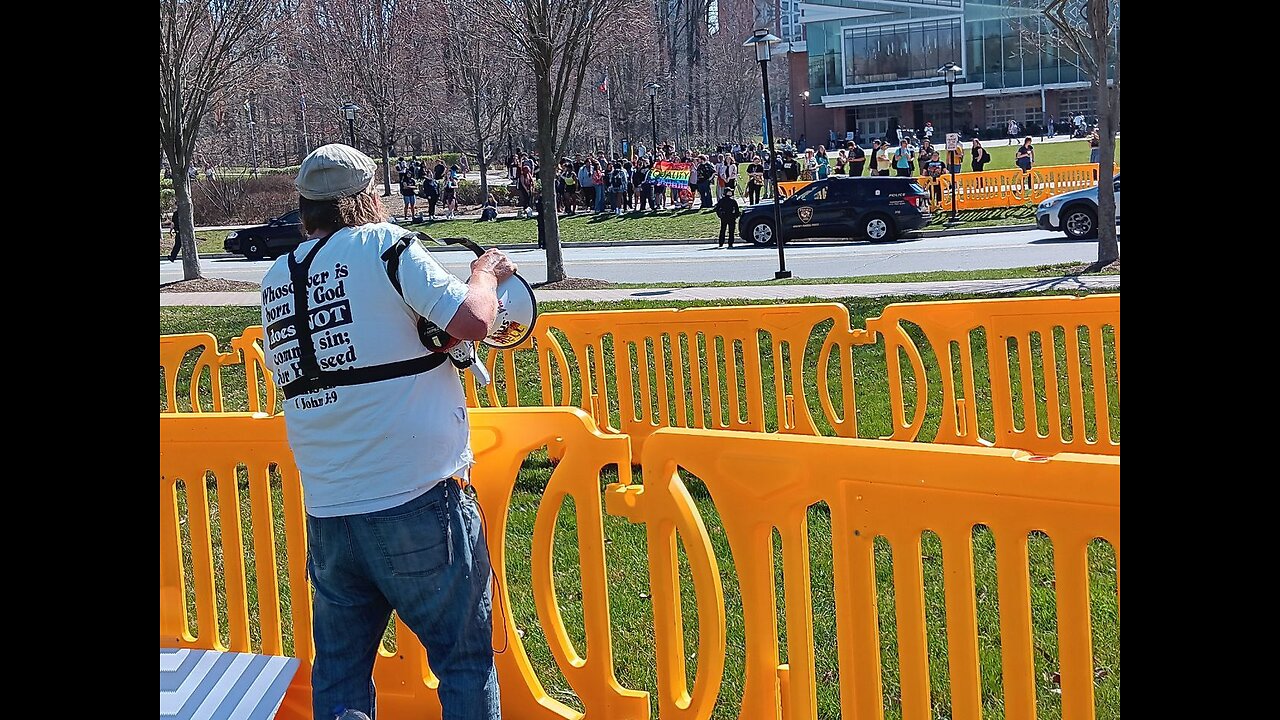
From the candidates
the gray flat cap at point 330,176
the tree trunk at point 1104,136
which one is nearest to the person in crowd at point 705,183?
the tree trunk at point 1104,136

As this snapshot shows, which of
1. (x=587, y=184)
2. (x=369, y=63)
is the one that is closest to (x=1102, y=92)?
(x=587, y=184)

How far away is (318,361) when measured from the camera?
3.32m

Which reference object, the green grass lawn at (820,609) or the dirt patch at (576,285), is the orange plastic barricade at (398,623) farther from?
the dirt patch at (576,285)

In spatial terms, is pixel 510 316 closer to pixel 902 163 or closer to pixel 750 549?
pixel 750 549

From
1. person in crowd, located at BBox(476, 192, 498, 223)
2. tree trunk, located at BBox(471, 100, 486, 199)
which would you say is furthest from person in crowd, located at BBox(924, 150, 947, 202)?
tree trunk, located at BBox(471, 100, 486, 199)

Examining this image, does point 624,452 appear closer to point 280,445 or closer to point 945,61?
point 280,445

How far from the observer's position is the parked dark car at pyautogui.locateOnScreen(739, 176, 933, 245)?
2795cm

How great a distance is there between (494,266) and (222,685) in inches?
61.2

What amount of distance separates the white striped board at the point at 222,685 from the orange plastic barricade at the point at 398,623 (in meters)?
0.34

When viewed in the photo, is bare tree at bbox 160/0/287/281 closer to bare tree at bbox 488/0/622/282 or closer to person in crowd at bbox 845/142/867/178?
bare tree at bbox 488/0/622/282

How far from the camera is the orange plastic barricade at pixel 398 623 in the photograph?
12.3 feet
